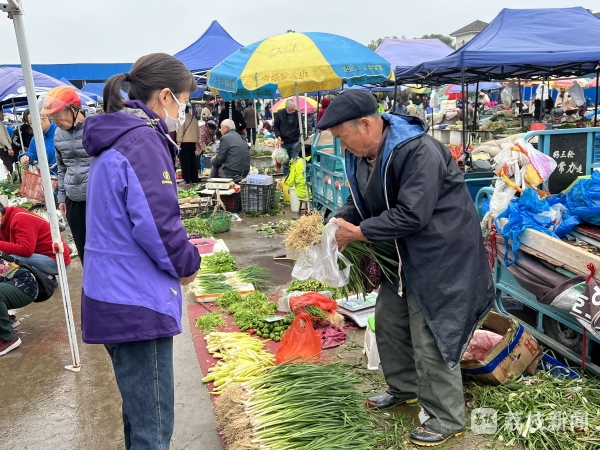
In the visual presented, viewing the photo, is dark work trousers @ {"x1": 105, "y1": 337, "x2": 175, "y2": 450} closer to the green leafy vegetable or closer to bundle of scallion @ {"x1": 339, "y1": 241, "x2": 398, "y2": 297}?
bundle of scallion @ {"x1": 339, "y1": 241, "x2": 398, "y2": 297}

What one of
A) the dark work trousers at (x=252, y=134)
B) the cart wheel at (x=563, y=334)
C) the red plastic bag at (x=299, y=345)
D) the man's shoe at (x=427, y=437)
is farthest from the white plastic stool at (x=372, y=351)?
the dark work trousers at (x=252, y=134)

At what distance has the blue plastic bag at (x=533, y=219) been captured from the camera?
3.74 metres

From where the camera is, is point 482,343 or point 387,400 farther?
point 482,343

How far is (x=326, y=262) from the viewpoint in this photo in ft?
10.4

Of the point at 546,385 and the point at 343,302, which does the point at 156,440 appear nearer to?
the point at 546,385

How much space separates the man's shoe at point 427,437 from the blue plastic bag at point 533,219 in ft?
4.92

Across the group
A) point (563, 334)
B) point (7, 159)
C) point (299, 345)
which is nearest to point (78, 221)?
point (299, 345)

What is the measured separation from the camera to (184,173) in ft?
44.4

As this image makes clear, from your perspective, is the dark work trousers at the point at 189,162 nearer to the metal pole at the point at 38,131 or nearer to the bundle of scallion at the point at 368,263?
the metal pole at the point at 38,131

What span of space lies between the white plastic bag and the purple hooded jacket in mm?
1165

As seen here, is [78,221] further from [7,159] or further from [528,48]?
[7,159]

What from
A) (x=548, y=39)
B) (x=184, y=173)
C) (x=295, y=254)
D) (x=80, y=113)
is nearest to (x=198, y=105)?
(x=184, y=173)

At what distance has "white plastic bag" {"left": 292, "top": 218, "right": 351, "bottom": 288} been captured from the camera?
3074 millimetres

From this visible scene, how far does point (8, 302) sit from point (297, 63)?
435cm
